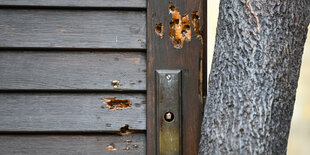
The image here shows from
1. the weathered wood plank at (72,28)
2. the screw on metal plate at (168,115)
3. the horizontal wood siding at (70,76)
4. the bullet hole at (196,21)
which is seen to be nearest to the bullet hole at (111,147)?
the horizontal wood siding at (70,76)

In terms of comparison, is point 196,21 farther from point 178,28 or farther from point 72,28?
point 72,28

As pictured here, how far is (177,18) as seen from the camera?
0.99 metres

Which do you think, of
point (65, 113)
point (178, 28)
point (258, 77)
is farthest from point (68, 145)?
point (258, 77)

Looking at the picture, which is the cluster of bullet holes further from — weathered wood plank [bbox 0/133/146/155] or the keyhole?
weathered wood plank [bbox 0/133/146/155]

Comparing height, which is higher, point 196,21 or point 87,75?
point 196,21

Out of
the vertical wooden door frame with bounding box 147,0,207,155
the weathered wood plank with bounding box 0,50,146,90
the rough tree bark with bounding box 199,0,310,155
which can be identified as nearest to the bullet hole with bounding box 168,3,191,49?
the vertical wooden door frame with bounding box 147,0,207,155

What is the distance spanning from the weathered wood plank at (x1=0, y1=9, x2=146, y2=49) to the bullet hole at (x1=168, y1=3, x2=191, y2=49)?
0.25 feet

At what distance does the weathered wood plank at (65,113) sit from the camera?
3.19ft

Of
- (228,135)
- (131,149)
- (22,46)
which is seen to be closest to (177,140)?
(131,149)

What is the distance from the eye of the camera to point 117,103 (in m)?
0.98

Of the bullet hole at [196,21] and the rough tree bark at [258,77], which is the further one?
the bullet hole at [196,21]

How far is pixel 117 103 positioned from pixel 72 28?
0.76 feet

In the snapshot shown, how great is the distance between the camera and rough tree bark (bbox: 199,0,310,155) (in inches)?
28.8

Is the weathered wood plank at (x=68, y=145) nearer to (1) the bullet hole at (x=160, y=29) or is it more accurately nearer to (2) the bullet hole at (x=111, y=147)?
(2) the bullet hole at (x=111, y=147)
